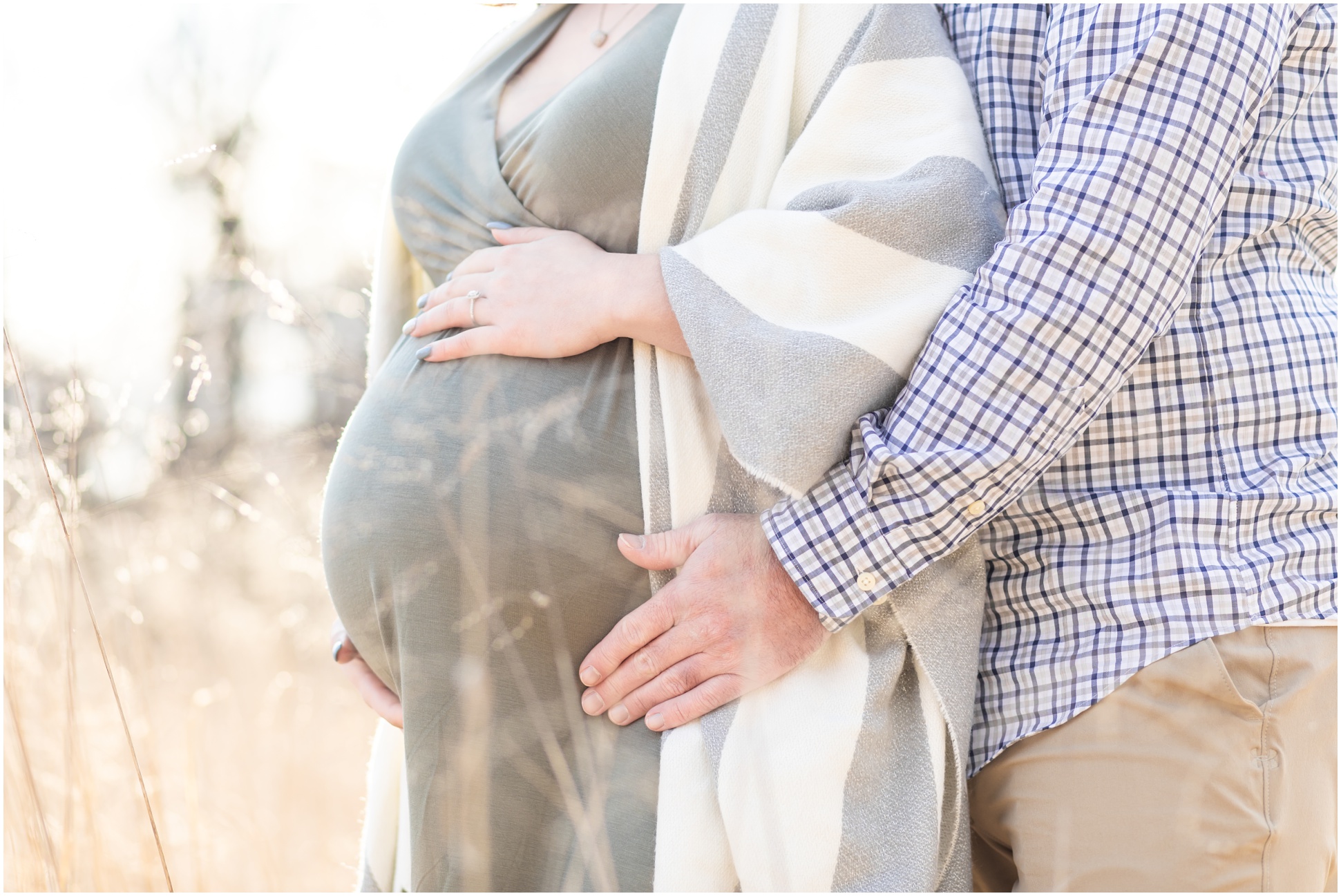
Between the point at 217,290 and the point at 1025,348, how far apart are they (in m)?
1.85

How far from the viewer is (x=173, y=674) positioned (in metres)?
2.21

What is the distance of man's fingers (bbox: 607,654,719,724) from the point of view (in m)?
1.06

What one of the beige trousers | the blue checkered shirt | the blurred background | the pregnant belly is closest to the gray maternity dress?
the pregnant belly

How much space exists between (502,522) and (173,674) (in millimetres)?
1549

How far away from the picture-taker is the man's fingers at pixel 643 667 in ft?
3.50

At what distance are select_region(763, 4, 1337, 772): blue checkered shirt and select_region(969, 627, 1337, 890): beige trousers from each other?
0.11 feet

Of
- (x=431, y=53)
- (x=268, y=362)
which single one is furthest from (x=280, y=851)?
(x=431, y=53)

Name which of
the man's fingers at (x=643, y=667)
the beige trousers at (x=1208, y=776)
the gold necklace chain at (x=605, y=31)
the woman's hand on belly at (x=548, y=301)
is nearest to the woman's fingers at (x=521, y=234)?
the woman's hand on belly at (x=548, y=301)

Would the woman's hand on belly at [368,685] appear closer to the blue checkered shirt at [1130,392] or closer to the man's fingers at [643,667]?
the man's fingers at [643,667]

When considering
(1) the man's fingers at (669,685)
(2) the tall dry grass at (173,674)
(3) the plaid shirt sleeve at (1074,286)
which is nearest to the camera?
(3) the plaid shirt sleeve at (1074,286)

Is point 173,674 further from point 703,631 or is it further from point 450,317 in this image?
point 703,631

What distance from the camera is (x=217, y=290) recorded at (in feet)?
6.89

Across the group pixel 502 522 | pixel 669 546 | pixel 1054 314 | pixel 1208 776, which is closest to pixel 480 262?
pixel 502 522

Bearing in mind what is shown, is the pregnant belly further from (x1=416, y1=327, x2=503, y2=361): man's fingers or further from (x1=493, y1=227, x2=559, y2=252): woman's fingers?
(x1=493, y1=227, x2=559, y2=252): woman's fingers
